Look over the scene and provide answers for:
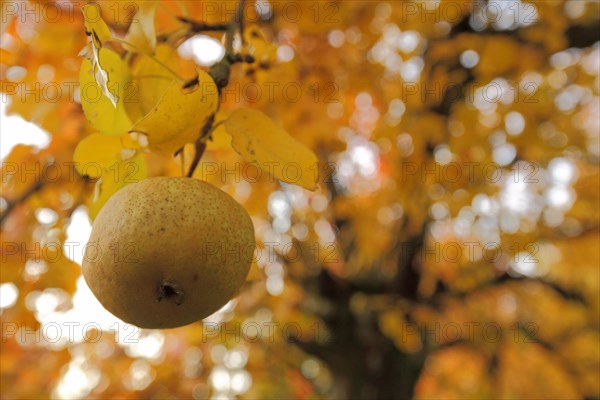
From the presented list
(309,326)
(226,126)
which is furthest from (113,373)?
(226,126)

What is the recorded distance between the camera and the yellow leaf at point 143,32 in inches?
44.6

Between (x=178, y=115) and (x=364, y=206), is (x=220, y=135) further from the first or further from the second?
(x=364, y=206)

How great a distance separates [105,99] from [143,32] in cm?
17

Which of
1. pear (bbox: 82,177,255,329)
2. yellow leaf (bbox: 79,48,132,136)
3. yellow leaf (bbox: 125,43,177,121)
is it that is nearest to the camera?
pear (bbox: 82,177,255,329)

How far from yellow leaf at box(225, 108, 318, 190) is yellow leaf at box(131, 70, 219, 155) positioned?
72 millimetres

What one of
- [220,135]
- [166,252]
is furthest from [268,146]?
[166,252]

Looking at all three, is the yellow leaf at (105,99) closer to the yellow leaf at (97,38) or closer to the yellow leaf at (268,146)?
the yellow leaf at (97,38)

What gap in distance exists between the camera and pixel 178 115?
0.99 m

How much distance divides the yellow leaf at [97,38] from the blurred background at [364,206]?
633 millimetres

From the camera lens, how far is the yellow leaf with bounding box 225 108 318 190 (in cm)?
108

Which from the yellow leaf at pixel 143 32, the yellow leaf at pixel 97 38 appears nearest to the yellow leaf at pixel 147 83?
the yellow leaf at pixel 143 32

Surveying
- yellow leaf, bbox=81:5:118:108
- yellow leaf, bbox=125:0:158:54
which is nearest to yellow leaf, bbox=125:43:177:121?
yellow leaf, bbox=125:0:158:54

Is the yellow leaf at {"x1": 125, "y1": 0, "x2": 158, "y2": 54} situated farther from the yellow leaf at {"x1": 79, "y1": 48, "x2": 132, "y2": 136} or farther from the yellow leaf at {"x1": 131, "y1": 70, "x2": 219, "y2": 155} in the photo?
the yellow leaf at {"x1": 131, "y1": 70, "x2": 219, "y2": 155}

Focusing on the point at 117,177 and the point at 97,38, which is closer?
the point at 97,38
